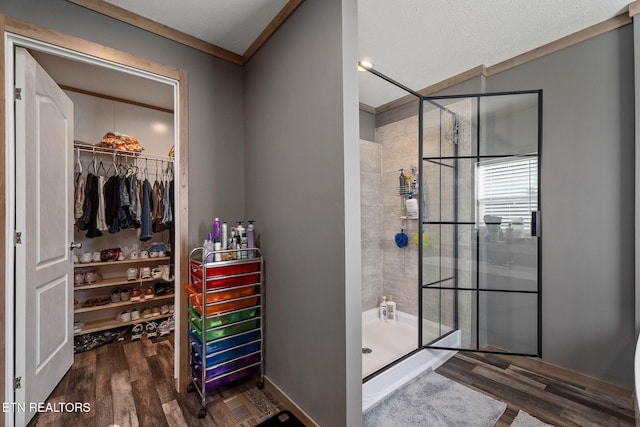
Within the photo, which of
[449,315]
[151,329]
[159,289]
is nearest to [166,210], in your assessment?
[159,289]

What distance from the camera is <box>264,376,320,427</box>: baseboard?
64.2 inches

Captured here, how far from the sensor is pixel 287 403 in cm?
179

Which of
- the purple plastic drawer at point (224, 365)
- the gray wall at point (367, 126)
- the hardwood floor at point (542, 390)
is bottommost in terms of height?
the hardwood floor at point (542, 390)

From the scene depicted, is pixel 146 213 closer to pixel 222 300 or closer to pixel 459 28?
pixel 222 300

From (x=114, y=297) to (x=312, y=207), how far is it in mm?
2642

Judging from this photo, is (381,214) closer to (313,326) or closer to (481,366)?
(481,366)

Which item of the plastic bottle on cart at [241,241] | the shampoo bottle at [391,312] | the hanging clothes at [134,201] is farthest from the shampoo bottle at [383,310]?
the hanging clothes at [134,201]

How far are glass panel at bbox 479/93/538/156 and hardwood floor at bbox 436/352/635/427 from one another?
5.69ft

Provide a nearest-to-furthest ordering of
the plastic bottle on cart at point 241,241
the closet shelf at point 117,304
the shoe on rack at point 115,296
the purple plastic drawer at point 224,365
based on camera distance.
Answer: the purple plastic drawer at point 224,365
the plastic bottle on cart at point 241,241
the closet shelf at point 117,304
the shoe on rack at point 115,296

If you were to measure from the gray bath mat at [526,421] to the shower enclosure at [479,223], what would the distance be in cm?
63

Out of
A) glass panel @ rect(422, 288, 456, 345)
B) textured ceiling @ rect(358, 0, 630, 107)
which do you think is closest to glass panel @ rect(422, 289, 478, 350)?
glass panel @ rect(422, 288, 456, 345)

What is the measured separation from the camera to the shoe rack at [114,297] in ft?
9.16

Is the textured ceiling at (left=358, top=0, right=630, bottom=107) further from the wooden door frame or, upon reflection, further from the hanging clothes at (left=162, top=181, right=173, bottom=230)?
the hanging clothes at (left=162, top=181, right=173, bottom=230)

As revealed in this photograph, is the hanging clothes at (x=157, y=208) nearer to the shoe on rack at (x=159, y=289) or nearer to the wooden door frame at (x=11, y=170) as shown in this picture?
the shoe on rack at (x=159, y=289)
